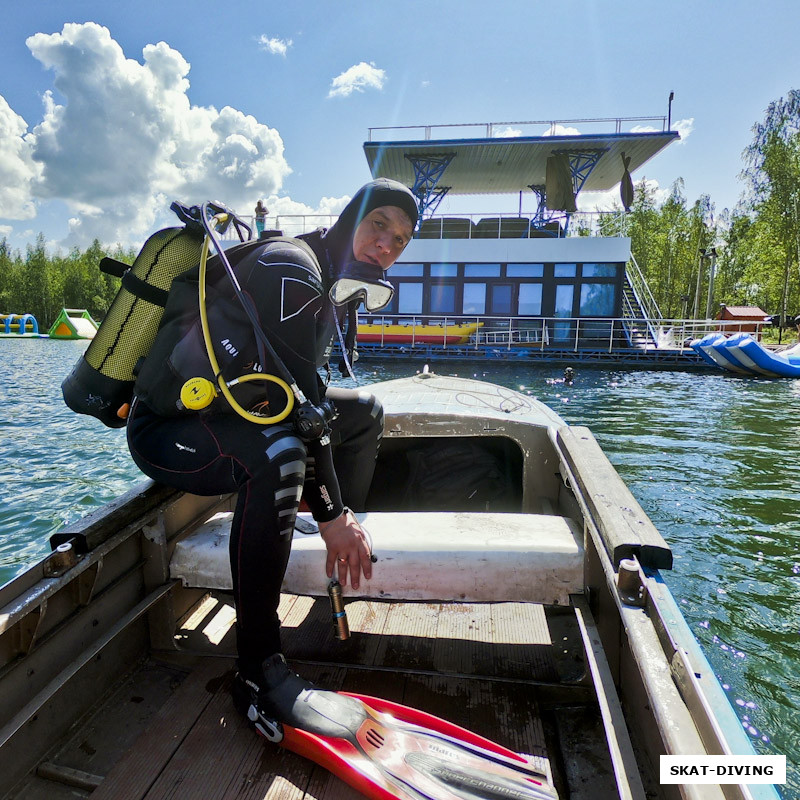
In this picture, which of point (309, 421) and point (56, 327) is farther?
point (56, 327)

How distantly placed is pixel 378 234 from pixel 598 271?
21.8 meters

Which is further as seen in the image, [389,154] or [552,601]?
[389,154]

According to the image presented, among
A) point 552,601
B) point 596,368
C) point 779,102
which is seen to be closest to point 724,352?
point 596,368

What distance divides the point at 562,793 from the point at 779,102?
3736cm

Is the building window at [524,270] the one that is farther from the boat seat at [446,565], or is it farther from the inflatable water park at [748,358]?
the boat seat at [446,565]

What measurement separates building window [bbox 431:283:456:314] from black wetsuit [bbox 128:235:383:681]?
2178 cm

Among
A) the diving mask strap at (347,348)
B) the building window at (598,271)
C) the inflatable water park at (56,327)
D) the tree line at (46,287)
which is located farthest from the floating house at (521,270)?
the tree line at (46,287)

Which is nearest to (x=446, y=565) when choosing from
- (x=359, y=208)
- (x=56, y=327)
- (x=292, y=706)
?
(x=292, y=706)

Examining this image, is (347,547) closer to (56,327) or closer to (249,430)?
(249,430)

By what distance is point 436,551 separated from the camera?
198cm

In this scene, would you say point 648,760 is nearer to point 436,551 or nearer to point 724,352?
point 436,551

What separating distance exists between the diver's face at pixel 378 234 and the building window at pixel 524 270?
2132 centimetres

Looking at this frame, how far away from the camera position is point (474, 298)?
75.4 ft

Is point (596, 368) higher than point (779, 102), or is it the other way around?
point (779, 102)
